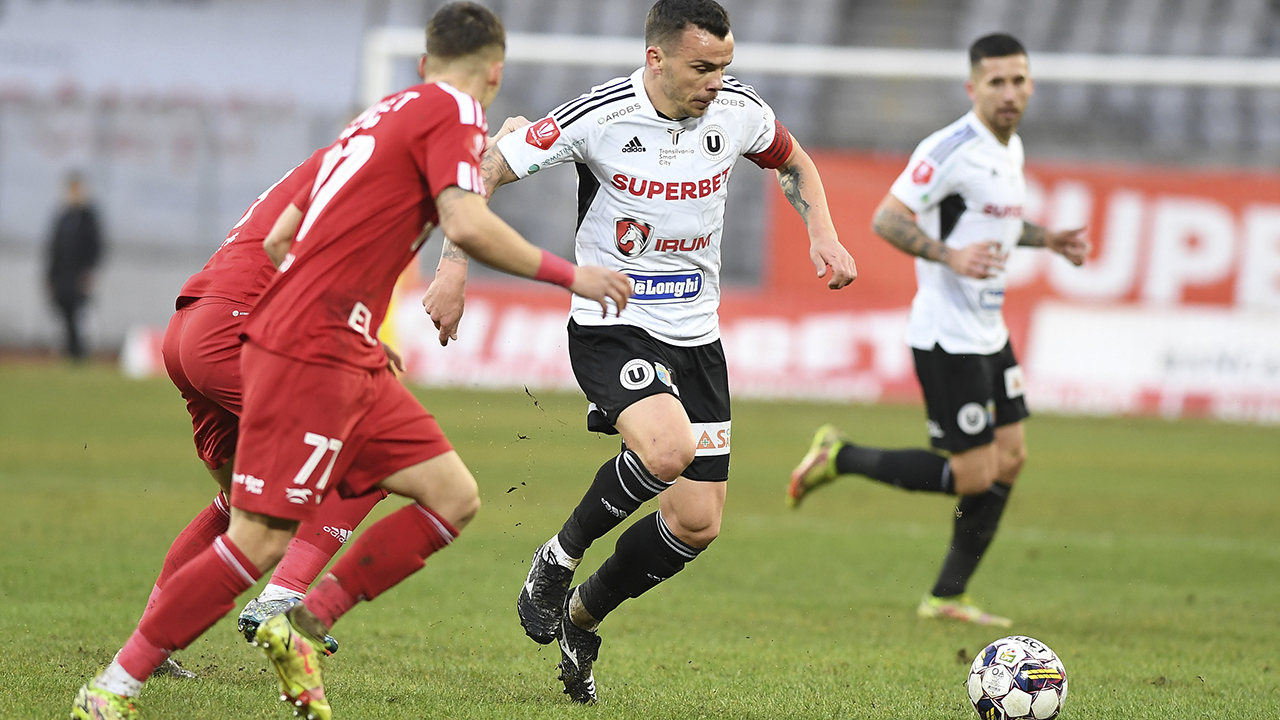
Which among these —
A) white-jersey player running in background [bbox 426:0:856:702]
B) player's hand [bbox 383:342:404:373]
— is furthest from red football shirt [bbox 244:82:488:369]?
white-jersey player running in background [bbox 426:0:856:702]

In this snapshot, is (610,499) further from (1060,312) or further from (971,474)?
(1060,312)

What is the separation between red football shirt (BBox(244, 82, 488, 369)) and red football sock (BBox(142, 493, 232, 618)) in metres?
1.41

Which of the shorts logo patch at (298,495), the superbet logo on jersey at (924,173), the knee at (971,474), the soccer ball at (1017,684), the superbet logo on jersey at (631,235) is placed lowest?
the knee at (971,474)

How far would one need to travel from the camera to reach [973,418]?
24.2ft

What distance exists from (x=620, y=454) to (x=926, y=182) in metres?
3.00

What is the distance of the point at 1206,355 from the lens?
52.3 feet

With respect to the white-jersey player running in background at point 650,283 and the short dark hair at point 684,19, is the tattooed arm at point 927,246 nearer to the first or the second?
the white-jersey player running in background at point 650,283

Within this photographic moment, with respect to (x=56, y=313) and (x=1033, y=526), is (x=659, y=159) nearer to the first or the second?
(x=1033, y=526)

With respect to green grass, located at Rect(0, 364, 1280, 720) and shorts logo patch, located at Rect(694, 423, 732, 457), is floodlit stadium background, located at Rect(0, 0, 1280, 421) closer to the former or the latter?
green grass, located at Rect(0, 364, 1280, 720)

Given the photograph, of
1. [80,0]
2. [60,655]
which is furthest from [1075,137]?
[80,0]

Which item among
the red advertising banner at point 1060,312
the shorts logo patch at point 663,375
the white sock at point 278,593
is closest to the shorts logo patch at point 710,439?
the shorts logo patch at point 663,375

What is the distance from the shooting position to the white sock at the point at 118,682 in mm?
4062

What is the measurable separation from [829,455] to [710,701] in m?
3.21

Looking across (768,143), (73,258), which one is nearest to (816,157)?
(73,258)
